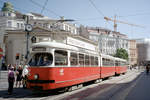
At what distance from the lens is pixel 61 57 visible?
34.1 ft

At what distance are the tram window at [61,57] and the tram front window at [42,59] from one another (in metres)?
0.38

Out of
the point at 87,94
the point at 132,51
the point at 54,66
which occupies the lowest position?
the point at 87,94

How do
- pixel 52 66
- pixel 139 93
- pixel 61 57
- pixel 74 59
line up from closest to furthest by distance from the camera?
1. pixel 52 66
2. pixel 61 57
3. pixel 139 93
4. pixel 74 59

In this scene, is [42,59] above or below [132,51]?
below

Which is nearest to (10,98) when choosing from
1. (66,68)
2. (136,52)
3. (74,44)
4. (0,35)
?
(66,68)

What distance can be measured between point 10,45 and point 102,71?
29.8m

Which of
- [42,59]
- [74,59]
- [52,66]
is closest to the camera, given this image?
[52,66]

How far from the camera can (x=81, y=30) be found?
6850 cm

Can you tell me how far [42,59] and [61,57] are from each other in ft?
3.53

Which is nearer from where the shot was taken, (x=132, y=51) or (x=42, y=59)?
(x=42, y=59)

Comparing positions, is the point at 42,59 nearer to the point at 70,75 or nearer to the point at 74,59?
the point at 70,75

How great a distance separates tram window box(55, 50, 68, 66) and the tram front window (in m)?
0.38

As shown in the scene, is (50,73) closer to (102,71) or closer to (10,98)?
(10,98)

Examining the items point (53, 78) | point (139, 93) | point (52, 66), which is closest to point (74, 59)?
point (52, 66)
